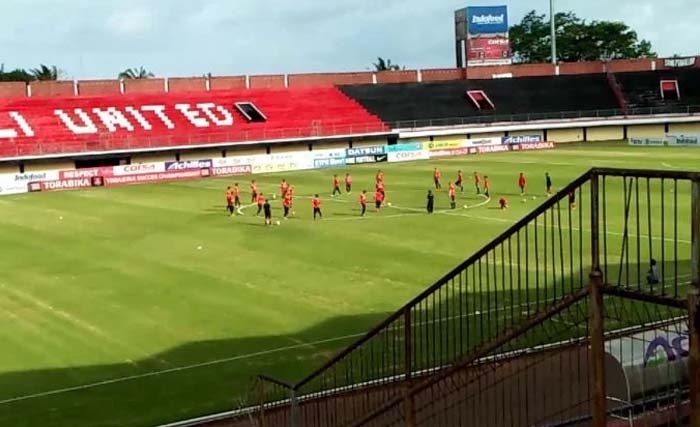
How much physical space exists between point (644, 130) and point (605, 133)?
3.77 metres

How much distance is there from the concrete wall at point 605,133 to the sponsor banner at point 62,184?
4573 cm

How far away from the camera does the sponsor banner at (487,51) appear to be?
8731 centimetres

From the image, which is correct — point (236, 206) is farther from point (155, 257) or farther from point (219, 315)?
point (219, 315)

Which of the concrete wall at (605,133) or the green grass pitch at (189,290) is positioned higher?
the concrete wall at (605,133)

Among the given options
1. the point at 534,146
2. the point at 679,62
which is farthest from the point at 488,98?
the point at 679,62

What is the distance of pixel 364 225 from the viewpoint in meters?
34.2

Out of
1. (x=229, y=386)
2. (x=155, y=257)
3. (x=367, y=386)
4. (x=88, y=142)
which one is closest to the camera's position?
(x=367, y=386)

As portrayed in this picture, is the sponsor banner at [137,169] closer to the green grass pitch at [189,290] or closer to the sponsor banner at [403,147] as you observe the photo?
the green grass pitch at [189,290]

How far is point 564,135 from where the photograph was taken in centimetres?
7925

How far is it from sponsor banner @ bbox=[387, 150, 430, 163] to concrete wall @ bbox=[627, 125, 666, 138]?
23.1 metres

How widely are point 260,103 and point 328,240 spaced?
46.1m

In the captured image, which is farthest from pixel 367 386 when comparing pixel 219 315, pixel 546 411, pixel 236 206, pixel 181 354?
pixel 236 206

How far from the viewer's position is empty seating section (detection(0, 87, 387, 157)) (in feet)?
206

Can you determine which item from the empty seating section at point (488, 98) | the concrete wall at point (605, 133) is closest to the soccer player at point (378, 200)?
the empty seating section at point (488, 98)
